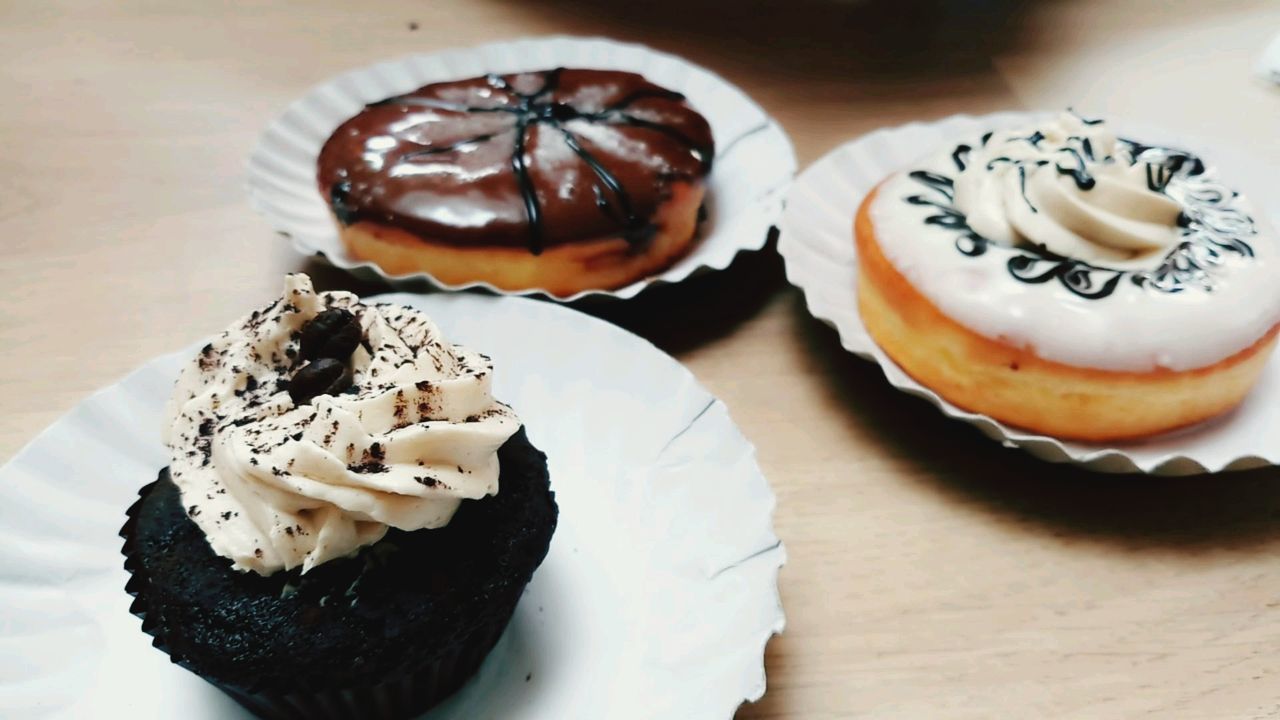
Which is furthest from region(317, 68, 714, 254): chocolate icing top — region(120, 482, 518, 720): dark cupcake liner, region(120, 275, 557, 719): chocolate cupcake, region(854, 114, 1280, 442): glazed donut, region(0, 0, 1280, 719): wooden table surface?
region(120, 482, 518, 720): dark cupcake liner

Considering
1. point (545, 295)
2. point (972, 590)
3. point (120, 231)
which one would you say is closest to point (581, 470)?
point (545, 295)

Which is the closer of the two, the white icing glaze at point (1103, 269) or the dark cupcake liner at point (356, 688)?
the dark cupcake liner at point (356, 688)

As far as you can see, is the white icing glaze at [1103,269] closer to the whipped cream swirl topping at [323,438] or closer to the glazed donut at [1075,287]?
the glazed donut at [1075,287]

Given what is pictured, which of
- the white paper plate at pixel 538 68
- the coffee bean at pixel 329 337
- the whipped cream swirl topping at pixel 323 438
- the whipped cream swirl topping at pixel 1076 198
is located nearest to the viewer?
the whipped cream swirl topping at pixel 323 438

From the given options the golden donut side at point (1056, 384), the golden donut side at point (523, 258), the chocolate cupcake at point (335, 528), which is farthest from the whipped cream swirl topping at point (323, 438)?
the golden donut side at point (1056, 384)

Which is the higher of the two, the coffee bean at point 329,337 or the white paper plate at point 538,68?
the coffee bean at point 329,337

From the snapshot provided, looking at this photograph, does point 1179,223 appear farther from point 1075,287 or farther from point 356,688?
point 356,688

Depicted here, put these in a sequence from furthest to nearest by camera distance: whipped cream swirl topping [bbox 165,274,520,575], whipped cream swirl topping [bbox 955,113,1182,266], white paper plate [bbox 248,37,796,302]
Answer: white paper plate [bbox 248,37,796,302]
whipped cream swirl topping [bbox 955,113,1182,266]
whipped cream swirl topping [bbox 165,274,520,575]

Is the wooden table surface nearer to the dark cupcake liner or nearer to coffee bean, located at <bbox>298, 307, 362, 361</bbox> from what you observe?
the dark cupcake liner
